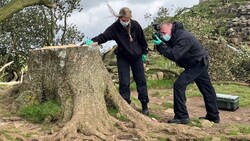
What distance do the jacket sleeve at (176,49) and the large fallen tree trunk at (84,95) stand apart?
1.11m

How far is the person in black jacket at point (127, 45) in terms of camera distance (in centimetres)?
805

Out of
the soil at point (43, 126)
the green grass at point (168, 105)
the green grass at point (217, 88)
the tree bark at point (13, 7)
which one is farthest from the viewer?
the green grass at point (217, 88)

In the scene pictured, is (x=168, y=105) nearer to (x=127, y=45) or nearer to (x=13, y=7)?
(x=127, y=45)

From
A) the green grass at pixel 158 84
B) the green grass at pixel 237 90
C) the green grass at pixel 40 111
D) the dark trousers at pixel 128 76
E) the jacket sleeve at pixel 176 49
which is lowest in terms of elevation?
the green grass at pixel 237 90

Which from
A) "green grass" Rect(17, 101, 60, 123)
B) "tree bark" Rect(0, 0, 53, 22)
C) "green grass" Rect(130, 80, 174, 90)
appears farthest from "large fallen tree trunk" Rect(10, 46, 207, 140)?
"green grass" Rect(130, 80, 174, 90)

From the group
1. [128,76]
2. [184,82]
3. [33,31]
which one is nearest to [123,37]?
[128,76]

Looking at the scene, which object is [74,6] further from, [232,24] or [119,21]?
[119,21]

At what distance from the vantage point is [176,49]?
749cm

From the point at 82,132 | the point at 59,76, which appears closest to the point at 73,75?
the point at 59,76

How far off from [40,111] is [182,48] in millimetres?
2662

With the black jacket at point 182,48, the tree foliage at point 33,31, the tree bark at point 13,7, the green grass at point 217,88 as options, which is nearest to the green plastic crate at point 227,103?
the green grass at point 217,88

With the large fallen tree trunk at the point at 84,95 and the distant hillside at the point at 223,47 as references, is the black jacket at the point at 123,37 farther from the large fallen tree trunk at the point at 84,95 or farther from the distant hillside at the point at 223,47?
the distant hillside at the point at 223,47

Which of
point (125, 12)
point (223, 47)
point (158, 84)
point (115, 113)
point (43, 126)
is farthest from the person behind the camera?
point (223, 47)

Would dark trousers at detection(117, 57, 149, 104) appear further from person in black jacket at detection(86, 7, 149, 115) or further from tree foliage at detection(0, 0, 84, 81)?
tree foliage at detection(0, 0, 84, 81)
